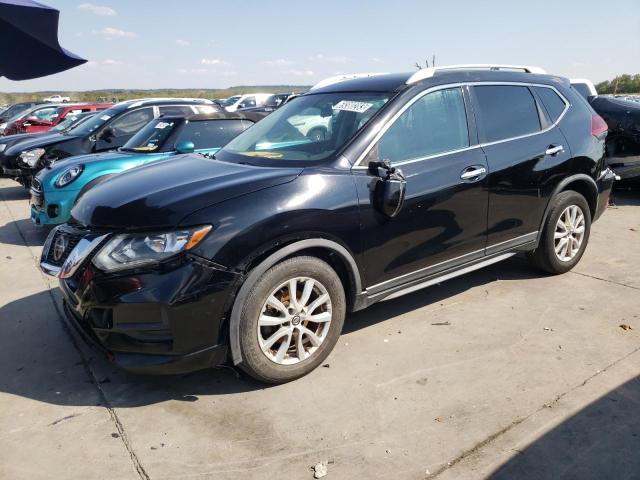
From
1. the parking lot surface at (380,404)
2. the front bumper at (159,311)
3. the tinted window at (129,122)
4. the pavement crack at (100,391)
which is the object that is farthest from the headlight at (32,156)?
the front bumper at (159,311)

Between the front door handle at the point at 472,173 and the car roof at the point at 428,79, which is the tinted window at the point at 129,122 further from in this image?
the front door handle at the point at 472,173

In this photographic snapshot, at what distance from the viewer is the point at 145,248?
2.86 m

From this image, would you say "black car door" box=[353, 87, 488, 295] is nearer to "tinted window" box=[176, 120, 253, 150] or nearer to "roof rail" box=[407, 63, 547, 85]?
"roof rail" box=[407, 63, 547, 85]

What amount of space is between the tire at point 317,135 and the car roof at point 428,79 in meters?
0.43

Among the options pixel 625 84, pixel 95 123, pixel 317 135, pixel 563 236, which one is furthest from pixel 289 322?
pixel 625 84

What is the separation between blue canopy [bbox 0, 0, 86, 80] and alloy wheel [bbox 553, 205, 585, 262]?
4156 millimetres

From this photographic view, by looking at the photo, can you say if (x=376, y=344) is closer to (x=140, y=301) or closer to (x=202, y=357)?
(x=202, y=357)

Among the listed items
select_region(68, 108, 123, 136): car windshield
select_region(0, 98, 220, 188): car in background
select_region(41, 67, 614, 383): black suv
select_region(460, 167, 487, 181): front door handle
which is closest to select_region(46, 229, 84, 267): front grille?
select_region(41, 67, 614, 383): black suv

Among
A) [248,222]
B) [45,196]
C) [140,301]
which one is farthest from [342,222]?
[45,196]

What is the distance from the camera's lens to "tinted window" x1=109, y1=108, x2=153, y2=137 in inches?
333

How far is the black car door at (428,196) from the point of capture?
346 cm

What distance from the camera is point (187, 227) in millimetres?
→ 2846

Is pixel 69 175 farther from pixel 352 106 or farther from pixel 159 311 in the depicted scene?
pixel 159 311

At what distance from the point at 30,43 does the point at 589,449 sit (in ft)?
13.7
